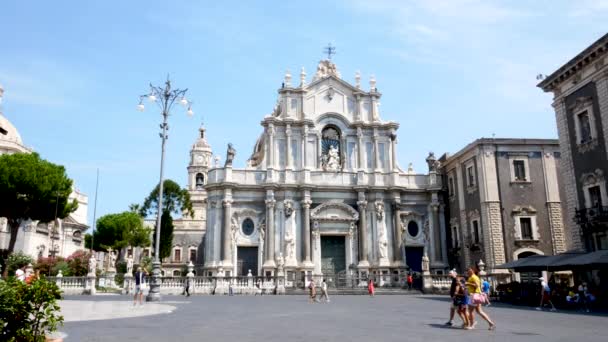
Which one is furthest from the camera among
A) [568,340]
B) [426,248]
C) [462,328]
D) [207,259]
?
[426,248]

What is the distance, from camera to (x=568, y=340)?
31.8 feet

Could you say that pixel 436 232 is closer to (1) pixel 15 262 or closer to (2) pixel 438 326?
(2) pixel 438 326

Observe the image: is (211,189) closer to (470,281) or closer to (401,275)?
(401,275)

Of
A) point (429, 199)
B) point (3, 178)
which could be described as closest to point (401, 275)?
point (429, 199)

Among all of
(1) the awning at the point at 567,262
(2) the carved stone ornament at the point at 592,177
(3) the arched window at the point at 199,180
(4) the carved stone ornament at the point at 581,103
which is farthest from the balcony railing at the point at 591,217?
(3) the arched window at the point at 199,180

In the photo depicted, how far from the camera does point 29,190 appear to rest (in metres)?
37.9

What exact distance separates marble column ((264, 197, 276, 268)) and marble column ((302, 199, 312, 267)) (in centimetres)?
228

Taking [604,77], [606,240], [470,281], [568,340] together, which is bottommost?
[568,340]

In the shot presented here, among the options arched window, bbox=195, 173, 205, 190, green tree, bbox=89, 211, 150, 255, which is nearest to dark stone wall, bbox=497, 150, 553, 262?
green tree, bbox=89, 211, 150, 255

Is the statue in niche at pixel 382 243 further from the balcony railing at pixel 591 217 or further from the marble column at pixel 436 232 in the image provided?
the balcony railing at pixel 591 217

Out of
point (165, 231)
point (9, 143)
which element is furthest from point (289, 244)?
point (9, 143)

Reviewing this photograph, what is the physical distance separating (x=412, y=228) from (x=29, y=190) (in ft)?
97.0

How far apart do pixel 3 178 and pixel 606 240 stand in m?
38.7

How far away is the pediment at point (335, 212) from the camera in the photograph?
1492 inches
